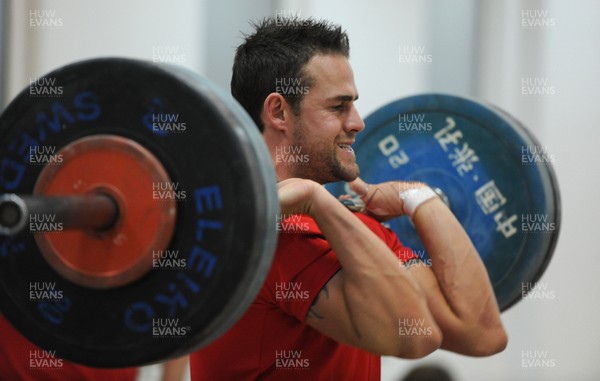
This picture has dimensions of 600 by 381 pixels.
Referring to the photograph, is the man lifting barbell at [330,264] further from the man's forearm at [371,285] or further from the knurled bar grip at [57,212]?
the knurled bar grip at [57,212]

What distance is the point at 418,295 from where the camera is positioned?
1396 millimetres

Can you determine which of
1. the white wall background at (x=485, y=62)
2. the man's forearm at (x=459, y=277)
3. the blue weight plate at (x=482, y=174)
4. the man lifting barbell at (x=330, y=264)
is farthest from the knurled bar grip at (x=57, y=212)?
the white wall background at (x=485, y=62)

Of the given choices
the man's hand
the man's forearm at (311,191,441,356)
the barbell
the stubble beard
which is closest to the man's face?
the stubble beard

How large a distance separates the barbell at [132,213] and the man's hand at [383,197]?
2.22 ft

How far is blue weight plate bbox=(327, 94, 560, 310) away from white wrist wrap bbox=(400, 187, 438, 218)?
19cm

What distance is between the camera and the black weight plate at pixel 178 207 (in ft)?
3.25

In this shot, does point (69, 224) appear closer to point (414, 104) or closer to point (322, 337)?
point (322, 337)

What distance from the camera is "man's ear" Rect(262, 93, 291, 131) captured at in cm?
161

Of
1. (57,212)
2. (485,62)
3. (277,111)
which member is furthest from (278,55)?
(485,62)

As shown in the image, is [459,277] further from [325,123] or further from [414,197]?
[325,123]

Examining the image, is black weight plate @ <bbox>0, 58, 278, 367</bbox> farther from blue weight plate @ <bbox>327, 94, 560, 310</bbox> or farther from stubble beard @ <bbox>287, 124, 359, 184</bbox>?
blue weight plate @ <bbox>327, 94, 560, 310</bbox>

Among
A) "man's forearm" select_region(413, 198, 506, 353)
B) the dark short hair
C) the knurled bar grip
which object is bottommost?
"man's forearm" select_region(413, 198, 506, 353)

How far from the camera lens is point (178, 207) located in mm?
1016

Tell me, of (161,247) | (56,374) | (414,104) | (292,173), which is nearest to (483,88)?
(414,104)
